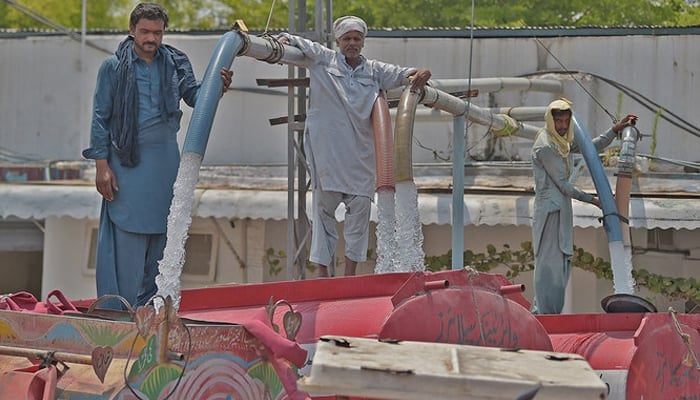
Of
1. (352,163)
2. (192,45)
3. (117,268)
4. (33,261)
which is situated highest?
(192,45)

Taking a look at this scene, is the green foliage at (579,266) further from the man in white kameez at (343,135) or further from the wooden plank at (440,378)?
the wooden plank at (440,378)

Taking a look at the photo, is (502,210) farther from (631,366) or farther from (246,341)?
(246,341)

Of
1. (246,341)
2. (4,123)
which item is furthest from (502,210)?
(4,123)

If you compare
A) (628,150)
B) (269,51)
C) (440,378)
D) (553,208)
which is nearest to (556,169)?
(553,208)

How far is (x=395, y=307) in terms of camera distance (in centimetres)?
429

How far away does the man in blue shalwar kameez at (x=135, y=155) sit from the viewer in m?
5.62

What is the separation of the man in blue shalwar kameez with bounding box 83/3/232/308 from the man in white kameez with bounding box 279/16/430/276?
84cm

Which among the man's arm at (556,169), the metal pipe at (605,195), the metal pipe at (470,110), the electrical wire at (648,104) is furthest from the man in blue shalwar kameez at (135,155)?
the electrical wire at (648,104)

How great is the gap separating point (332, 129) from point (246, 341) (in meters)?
2.11

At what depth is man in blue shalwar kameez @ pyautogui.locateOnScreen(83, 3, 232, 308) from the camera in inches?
221

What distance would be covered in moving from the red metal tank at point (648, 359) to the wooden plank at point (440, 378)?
5.49 ft

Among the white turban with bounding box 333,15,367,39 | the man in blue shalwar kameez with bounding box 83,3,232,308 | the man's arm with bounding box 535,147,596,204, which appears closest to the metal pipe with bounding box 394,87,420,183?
→ the white turban with bounding box 333,15,367,39

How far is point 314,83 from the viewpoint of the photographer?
6.26 meters

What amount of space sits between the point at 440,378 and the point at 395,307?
104cm
